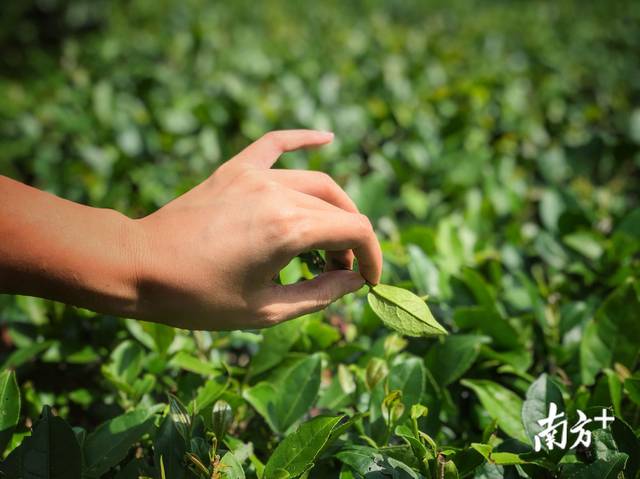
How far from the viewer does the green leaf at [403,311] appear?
117 centimetres

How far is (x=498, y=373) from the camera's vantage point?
170 cm

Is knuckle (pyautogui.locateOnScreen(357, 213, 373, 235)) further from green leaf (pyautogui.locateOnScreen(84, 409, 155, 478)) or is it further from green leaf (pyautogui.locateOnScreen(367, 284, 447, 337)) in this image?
green leaf (pyautogui.locateOnScreen(84, 409, 155, 478))

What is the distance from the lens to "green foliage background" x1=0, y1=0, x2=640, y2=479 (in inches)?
53.7

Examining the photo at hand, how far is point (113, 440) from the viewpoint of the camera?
132 centimetres

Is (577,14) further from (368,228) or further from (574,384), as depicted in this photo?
(368,228)

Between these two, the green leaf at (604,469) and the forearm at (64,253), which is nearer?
the forearm at (64,253)

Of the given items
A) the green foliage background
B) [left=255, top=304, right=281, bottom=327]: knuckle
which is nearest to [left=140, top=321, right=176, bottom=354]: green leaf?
the green foliage background

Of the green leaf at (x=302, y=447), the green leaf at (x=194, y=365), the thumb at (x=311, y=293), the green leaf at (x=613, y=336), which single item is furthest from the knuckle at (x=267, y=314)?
the green leaf at (x=613, y=336)

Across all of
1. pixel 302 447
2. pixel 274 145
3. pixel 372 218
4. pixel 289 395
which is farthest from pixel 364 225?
pixel 372 218

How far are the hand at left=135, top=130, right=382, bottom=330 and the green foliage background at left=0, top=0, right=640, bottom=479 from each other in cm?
27

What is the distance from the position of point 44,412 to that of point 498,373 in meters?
1.14

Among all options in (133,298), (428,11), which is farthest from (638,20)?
(133,298)

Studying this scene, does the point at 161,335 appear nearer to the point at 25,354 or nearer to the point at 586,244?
the point at 25,354

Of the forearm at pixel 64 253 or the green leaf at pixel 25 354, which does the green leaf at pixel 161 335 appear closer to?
the green leaf at pixel 25 354
